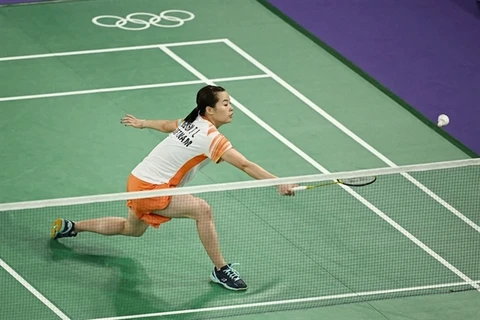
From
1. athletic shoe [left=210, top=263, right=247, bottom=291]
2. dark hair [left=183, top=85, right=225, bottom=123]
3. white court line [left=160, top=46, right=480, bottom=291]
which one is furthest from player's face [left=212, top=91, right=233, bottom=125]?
white court line [left=160, top=46, right=480, bottom=291]

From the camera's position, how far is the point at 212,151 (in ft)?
36.9

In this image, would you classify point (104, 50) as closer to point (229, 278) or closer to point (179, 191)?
point (229, 278)

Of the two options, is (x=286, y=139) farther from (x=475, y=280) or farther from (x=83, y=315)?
(x=83, y=315)

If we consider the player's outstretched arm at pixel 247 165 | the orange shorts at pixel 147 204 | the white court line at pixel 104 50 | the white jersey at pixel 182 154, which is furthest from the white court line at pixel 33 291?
the white court line at pixel 104 50

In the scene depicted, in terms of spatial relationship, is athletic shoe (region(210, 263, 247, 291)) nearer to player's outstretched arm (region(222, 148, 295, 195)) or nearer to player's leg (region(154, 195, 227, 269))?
player's leg (region(154, 195, 227, 269))

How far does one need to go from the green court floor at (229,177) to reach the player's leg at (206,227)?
135mm

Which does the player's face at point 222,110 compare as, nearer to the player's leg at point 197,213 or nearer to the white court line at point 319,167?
the player's leg at point 197,213

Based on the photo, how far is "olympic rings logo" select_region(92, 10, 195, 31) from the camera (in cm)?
1730

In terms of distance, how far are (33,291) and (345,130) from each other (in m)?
4.94

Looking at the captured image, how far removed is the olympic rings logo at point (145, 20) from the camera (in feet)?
56.7

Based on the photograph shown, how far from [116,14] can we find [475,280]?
300 inches

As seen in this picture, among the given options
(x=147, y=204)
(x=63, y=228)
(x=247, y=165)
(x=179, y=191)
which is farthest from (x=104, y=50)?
(x=179, y=191)

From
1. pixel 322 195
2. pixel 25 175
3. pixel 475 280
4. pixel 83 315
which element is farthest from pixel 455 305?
pixel 25 175

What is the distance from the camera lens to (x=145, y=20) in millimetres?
17500
